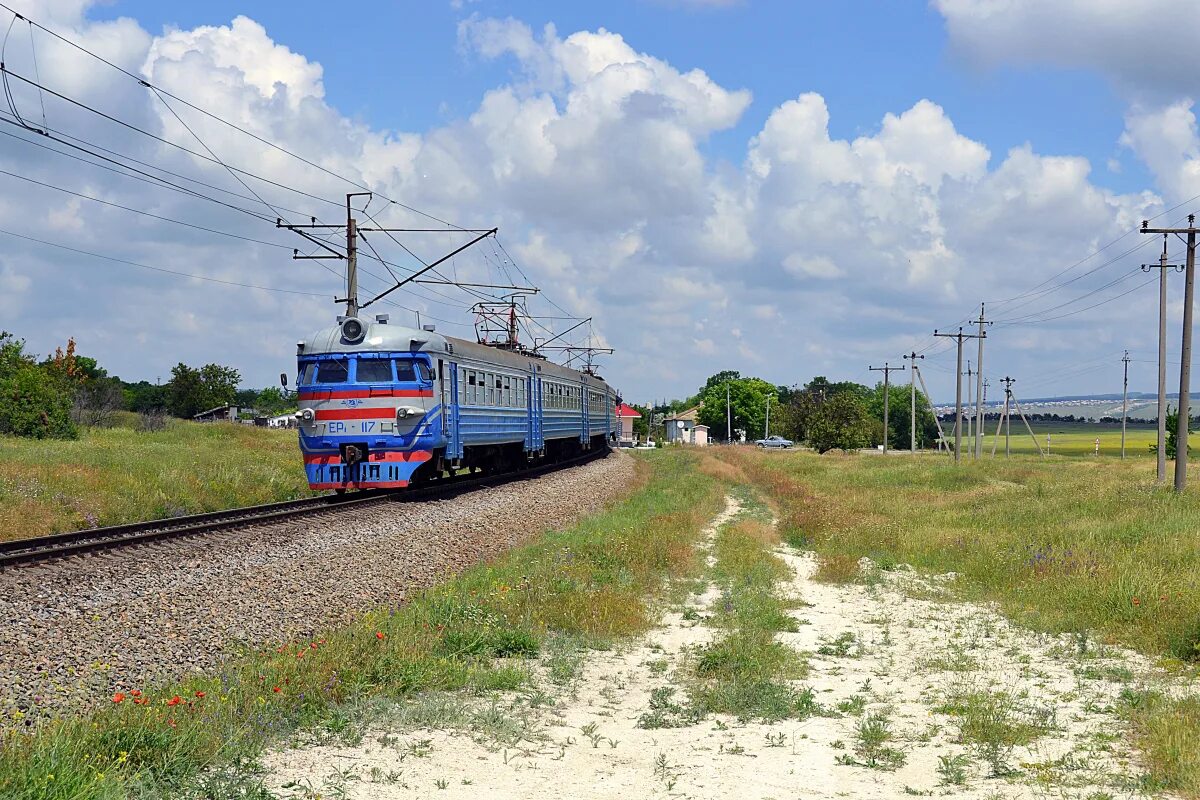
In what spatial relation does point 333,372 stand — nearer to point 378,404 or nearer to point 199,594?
point 378,404

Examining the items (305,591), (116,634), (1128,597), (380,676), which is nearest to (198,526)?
(305,591)

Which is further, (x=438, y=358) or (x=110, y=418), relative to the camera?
(x=110, y=418)

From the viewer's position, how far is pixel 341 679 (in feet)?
25.9

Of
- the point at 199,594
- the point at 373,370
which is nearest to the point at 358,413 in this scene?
the point at 373,370

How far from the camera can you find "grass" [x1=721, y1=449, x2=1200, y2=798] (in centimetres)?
1012

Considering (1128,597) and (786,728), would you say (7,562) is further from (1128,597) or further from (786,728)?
(1128,597)

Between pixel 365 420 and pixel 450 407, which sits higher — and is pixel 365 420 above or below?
below

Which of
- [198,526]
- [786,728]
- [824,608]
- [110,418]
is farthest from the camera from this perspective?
[110,418]

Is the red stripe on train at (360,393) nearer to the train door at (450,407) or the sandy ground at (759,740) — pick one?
the train door at (450,407)

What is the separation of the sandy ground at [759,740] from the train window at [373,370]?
36.1ft

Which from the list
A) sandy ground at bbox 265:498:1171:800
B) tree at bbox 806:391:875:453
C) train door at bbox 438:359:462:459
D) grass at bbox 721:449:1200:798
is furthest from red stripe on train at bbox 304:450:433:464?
tree at bbox 806:391:875:453

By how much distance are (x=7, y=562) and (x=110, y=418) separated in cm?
4676

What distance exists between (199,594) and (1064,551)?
12191 mm

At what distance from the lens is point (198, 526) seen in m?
15.1
